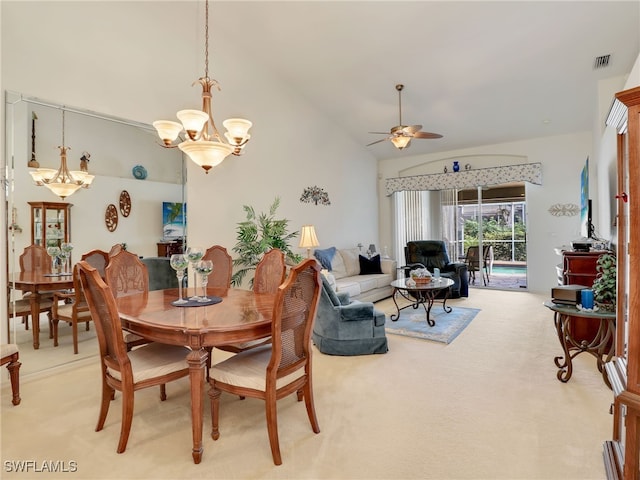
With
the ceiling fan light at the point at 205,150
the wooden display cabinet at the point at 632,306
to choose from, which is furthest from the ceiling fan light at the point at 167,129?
the wooden display cabinet at the point at 632,306

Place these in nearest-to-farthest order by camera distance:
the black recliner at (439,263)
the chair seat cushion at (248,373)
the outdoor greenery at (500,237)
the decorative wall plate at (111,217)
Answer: the chair seat cushion at (248,373) → the decorative wall plate at (111,217) → the black recliner at (439,263) → the outdoor greenery at (500,237)

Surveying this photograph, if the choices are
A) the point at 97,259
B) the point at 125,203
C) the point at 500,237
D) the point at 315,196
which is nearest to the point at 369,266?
the point at 315,196

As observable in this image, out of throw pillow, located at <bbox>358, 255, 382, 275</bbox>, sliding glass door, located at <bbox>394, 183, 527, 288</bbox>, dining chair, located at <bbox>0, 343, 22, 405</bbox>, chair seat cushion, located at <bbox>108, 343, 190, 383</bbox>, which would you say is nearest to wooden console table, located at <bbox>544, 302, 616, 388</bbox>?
chair seat cushion, located at <bbox>108, 343, 190, 383</bbox>

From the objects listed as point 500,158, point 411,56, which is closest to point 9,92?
point 411,56

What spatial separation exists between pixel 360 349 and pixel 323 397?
938mm

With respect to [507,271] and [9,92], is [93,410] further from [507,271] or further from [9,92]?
[507,271]

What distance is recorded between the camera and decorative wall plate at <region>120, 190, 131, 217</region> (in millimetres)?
3721

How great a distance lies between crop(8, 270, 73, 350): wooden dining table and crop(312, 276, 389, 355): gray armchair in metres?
2.34

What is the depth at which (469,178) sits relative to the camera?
712cm

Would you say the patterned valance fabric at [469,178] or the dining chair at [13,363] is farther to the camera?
the patterned valance fabric at [469,178]

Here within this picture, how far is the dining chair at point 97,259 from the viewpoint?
323cm

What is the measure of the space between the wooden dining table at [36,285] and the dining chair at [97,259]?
25 centimetres

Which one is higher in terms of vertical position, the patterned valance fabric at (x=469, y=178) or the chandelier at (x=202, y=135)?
the patterned valance fabric at (x=469, y=178)

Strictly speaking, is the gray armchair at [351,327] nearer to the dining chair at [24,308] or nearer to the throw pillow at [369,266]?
the dining chair at [24,308]
